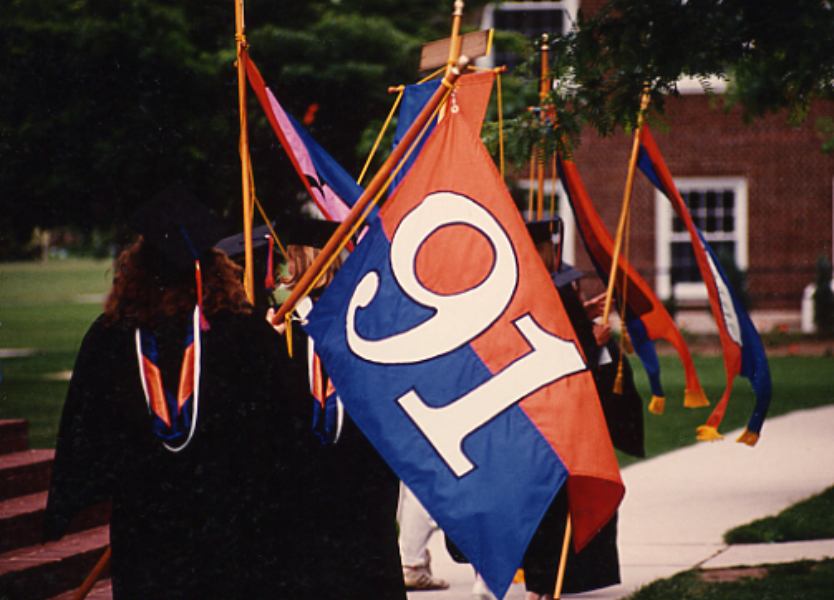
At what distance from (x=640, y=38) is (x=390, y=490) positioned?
7.55 feet

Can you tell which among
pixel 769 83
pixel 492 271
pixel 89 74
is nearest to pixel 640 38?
pixel 492 271

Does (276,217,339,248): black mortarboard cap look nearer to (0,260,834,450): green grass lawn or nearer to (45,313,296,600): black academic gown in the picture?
(45,313,296,600): black academic gown

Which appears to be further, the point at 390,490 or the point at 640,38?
the point at 640,38

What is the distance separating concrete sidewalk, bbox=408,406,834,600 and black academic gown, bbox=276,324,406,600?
163 centimetres

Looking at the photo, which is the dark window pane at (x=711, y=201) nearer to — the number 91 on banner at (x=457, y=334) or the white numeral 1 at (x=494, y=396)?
the number 91 on banner at (x=457, y=334)

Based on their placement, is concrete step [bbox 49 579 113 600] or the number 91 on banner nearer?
the number 91 on banner

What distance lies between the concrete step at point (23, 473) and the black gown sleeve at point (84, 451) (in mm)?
2968

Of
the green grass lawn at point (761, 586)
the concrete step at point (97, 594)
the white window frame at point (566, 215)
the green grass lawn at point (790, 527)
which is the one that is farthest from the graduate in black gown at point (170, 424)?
the white window frame at point (566, 215)

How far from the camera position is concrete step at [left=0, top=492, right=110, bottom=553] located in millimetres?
7156

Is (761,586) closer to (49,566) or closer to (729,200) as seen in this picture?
(49,566)

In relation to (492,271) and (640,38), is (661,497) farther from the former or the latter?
(492,271)

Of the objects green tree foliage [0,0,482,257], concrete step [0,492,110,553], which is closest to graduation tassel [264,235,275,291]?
concrete step [0,492,110,553]

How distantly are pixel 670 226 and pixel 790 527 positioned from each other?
17042 millimetres

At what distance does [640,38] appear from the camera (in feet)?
21.2
